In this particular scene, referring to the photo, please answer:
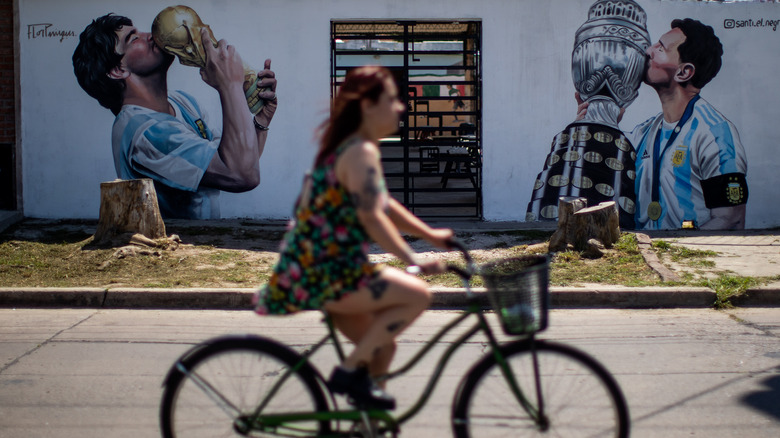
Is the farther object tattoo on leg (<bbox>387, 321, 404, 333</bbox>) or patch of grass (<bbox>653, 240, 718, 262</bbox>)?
patch of grass (<bbox>653, 240, 718, 262</bbox>)

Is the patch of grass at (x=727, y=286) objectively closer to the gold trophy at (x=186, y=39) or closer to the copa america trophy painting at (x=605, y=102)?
the copa america trophy painting at (x=605, y=102)

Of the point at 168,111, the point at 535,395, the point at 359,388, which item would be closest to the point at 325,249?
the point at 359,388

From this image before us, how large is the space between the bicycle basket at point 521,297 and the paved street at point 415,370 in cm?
131

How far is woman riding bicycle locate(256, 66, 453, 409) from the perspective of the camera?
10.0ft

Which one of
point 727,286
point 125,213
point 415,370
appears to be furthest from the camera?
point 125,213

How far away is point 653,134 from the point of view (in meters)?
11.5

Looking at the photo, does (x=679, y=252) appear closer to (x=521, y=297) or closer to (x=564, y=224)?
(x=564, y=224)

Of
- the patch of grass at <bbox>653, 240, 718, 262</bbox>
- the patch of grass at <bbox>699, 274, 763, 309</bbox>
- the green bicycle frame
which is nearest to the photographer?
the green bicycle frame

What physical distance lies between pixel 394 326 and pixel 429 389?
1.17ft

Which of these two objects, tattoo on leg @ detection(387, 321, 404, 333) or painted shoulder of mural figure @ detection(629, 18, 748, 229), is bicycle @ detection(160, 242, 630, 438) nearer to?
tattoo on leg @ detection(387, 321, 404, 333)

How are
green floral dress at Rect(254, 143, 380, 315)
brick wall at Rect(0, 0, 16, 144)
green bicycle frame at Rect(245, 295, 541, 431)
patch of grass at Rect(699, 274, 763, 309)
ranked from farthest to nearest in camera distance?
1. brick wall at Rect(0, 0, 16, 144)
2. patch of grass at Rect(699, 274, 763, 309)
3. green bicycle frame at Rect(245, 295, 541, 431)
4. green floral dress at Rect(254, 143, 380, 315)

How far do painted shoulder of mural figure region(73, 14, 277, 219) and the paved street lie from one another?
4743 millimetres

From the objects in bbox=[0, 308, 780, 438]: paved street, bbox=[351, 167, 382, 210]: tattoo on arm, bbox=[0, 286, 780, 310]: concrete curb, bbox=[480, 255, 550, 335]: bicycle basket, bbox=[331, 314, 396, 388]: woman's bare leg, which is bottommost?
bbox=[0, 308, 780, 438]: paved street

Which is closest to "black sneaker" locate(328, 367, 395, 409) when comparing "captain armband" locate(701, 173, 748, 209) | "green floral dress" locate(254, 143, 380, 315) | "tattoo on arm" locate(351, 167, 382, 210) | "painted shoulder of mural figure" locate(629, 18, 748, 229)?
"green floral dress" locate(254, 143, 380, 315)
